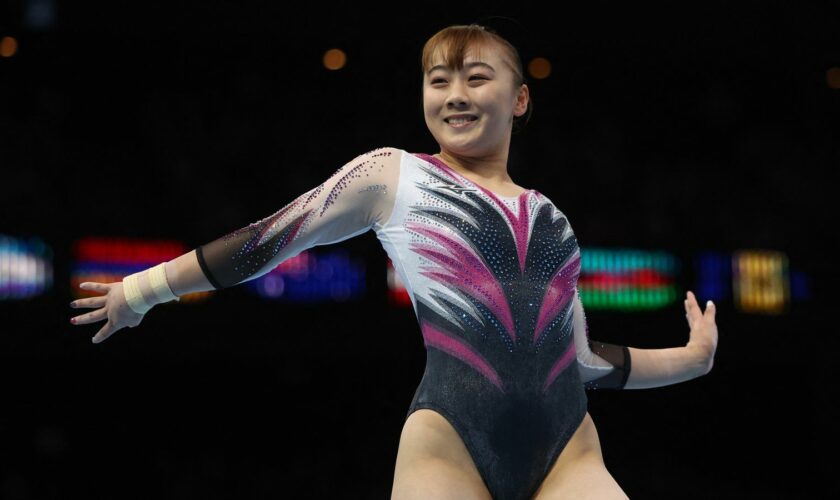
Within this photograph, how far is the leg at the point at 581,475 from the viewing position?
247 cm

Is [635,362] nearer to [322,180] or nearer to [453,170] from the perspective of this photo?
[453,170]

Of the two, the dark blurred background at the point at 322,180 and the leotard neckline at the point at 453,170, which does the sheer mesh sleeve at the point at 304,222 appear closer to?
the leotard neckline at the point at 453,170

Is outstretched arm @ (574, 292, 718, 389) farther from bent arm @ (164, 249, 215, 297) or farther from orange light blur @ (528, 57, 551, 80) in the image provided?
orange light blur @ (528, 57, 551, 80)

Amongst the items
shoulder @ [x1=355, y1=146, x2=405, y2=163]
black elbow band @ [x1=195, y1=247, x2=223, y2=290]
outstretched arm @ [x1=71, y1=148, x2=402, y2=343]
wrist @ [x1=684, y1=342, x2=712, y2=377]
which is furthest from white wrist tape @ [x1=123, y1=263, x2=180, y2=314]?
wrist @ [x1=684, y1=342, x2=712, y2=377]

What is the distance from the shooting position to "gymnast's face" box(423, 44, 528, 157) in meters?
2.87

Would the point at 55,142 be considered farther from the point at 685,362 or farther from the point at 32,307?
the point at 685,362

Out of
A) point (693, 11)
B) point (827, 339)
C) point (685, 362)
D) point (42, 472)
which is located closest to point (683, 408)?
point (827, 339)

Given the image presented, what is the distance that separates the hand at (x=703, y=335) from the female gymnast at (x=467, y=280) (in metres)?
0.46

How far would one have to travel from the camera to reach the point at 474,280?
2656 millimetres

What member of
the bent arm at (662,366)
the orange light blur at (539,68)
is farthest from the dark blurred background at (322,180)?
the bent arm at (662,366)

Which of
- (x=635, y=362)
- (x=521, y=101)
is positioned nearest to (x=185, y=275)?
(x=521, y=101)

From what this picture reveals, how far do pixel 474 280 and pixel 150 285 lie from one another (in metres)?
0.88

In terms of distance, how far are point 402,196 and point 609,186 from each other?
6.40 metres

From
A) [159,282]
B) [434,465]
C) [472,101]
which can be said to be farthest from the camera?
[472,101]
